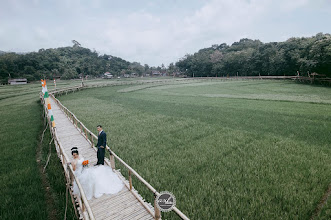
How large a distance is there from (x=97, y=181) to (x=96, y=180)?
51 mm

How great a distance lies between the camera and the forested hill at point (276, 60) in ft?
126

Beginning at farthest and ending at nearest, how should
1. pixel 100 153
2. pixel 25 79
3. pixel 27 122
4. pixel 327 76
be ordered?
1. pixel 25 79
2. pixel 327 76
3. pixel 27 122
4. pixel 100 153

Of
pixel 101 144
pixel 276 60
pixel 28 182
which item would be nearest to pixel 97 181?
pixel 101 144

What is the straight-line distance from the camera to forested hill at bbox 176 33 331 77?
38.4m

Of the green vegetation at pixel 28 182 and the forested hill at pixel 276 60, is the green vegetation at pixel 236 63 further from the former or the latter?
the green vegetation at pixel 28 182

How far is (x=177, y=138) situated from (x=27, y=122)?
52.6 ft

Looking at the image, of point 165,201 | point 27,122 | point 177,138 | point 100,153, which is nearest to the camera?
point 165,201

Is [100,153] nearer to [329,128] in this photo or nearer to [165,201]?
[165,201]

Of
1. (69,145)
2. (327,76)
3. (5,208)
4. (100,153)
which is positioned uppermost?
(327,76)

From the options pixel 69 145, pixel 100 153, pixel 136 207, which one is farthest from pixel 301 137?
pixel 69 145

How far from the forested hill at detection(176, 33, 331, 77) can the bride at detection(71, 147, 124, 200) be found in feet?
150

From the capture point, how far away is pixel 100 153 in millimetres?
7641

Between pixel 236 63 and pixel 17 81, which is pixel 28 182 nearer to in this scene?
pixel 236 63

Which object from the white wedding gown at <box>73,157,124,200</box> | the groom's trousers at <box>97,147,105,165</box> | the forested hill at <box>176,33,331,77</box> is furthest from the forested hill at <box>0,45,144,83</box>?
the white wedding gown at <box>73,157,124,200</box>
